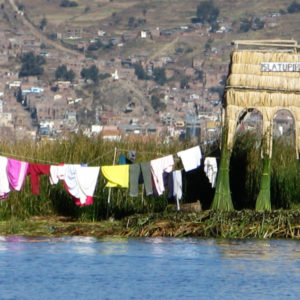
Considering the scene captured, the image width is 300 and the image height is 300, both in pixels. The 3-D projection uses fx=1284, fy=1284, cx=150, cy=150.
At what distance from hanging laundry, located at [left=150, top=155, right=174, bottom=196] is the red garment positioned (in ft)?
6.53

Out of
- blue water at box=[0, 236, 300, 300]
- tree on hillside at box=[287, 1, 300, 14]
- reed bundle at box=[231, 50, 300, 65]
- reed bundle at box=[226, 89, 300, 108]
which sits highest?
tree on hillside at box=[287, 1, 300, 14]

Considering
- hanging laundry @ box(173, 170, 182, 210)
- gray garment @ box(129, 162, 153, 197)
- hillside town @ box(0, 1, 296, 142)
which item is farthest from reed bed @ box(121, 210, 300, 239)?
hillside town @ box(0, 1, 296, 142)

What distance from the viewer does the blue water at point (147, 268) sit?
1753 cm

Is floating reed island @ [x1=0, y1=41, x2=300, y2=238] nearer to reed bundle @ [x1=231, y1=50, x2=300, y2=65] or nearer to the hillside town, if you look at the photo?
reed bundle @ [x1=231, y1=50, x2=300, y2=65]

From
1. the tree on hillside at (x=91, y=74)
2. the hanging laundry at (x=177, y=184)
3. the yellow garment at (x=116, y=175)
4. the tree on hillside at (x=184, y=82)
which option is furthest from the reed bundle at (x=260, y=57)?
the tree on hillside at (x=184, y=82)

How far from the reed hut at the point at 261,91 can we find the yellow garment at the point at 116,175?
1.71 metres

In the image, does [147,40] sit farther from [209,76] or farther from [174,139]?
[174,139]

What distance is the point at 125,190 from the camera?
2456 cm

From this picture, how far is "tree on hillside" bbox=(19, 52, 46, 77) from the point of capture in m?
179

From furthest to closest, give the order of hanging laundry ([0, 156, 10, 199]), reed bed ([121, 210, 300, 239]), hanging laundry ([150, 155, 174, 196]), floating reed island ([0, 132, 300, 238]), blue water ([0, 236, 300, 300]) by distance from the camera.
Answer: hanging laundry ([150, 155, 174, 196]) < hanging laundry ([0, 156, 10, 199]) < floating reed island ([0, 132, 300, 238]) < reed bed ([121, 210, 300, 239]) < blue water ([0, 236, 300, 300])

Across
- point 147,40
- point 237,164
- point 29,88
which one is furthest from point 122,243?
point 147,40

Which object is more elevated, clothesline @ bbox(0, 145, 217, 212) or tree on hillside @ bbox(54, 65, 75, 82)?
tree on hillside @ bbox(54, 65, 75, 82)

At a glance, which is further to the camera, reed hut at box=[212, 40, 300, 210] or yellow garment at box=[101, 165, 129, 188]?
reed hut at box=[212, 40, 300, 210]

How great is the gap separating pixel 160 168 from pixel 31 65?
15727cm
